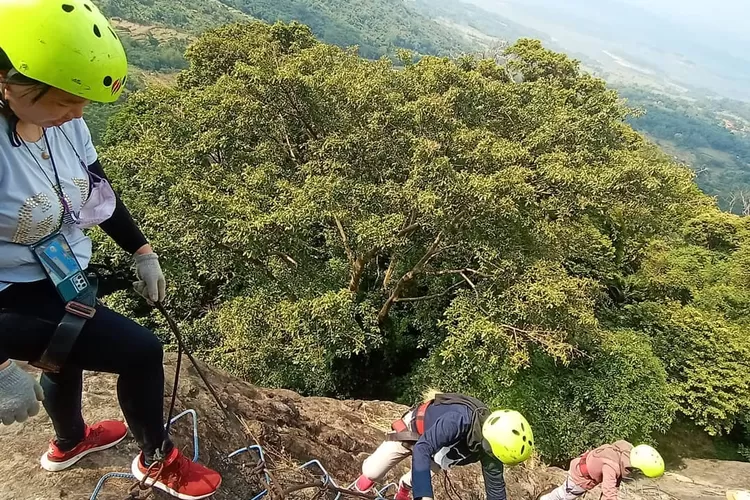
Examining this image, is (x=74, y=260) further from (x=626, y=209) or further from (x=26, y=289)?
(x=626, y=209)

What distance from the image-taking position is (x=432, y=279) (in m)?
12.7

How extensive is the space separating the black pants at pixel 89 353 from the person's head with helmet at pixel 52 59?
721 mm

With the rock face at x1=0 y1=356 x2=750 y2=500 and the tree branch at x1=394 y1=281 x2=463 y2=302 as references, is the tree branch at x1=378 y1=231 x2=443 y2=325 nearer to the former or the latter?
the tree branch at x1=394 y1=281 x2=463 y2=302

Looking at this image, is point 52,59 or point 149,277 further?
point 149,277

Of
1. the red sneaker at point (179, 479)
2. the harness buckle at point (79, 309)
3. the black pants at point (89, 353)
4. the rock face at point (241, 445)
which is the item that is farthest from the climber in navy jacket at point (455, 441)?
the harness buckle at point (79, 309)

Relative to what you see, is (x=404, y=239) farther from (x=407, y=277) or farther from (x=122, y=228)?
(x=122, y=228)

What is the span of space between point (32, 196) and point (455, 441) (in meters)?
3.25

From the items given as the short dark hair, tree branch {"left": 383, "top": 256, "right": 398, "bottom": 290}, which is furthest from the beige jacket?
tree branch {"left": 383, "top": 256, "right": 398, "bottom": 290}

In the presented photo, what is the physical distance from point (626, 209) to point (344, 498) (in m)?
11.7

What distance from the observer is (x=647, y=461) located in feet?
19.2

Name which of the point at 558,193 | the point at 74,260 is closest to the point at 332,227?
the point at 558,193

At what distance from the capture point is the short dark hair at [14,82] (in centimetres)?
178

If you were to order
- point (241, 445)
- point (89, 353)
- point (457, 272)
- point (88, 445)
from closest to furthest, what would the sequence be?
point (89, 353) → point (88, 445) → point (241, 445) → point (457, 272)

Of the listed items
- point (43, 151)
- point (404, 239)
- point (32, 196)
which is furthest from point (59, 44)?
point (404, 239)
